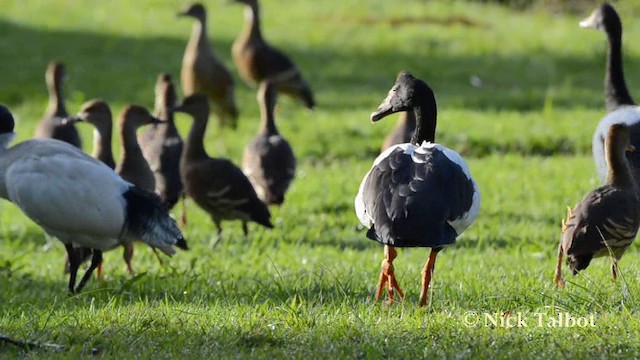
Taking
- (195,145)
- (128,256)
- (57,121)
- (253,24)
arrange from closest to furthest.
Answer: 1. (128,256)
2. (195,145)
3. (57,121)
4. (253,24)

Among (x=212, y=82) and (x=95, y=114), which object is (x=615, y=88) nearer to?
(x=95, y=114)

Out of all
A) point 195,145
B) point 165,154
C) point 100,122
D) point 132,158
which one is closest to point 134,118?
point 100,122

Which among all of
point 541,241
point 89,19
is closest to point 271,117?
point 541,241

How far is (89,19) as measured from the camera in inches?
1020

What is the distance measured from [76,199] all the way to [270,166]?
14.3 feet

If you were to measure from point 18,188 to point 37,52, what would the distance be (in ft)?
48.5

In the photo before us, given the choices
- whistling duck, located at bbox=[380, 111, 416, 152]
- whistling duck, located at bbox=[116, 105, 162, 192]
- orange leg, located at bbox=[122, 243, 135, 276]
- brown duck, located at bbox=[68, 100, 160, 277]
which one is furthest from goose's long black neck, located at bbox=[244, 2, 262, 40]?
orange leg, located at bbox=[122, 243, 135, 276]

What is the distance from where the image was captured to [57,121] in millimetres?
13664

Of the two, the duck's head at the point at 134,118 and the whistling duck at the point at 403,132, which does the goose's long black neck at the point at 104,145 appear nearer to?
the duck's head at the point at 134,118

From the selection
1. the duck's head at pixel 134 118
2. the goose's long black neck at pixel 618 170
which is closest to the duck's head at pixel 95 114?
the duck's head at pixel 134 118

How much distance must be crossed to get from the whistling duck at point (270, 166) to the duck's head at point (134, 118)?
149 cm

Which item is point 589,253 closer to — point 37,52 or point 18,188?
point 18,188

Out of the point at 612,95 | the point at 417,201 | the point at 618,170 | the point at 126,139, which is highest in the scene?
the point at 612,95

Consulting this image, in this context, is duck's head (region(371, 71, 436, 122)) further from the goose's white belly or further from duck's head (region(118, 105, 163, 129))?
duck's head (region(118, 105, 163, 129))
